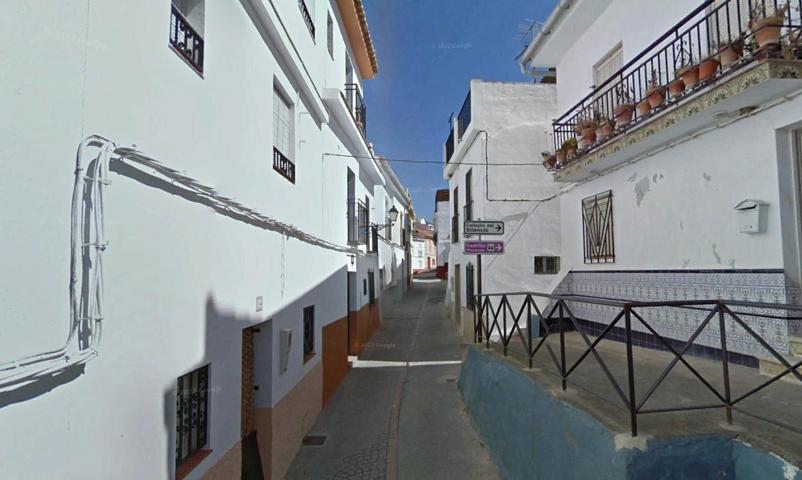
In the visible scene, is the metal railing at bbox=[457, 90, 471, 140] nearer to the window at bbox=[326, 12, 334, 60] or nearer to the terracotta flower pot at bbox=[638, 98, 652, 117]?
the window at bbox=[326, 12, 334, 60]

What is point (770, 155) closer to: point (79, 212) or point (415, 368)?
point (79, 212)

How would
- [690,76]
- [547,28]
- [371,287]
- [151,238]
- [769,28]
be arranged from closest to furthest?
[151,238] → [769,28] → [690,76] → [547,28] → [371,287]

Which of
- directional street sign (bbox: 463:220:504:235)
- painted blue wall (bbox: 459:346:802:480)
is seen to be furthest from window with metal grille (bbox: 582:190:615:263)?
painted blue wall (bbox: 459:346:802:480)

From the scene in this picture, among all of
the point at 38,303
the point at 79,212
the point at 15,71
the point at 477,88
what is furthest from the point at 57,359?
the point at 477,88

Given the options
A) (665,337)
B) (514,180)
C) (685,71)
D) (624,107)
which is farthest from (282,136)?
(514,180)

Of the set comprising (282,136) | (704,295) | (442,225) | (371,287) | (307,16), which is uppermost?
(307,16)

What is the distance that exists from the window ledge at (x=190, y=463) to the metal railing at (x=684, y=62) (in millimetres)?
6262

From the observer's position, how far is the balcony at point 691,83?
403cm

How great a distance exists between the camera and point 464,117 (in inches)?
538

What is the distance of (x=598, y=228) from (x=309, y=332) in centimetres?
556

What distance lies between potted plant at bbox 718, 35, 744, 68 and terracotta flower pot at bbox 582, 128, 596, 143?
257cm

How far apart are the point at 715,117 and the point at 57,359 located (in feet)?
20.6

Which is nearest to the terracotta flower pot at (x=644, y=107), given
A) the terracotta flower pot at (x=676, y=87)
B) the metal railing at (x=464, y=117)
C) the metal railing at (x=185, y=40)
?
the terracotta flower pot at (x=676, y=87)

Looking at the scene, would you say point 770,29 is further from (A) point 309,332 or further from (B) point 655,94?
(A) point 309,332
